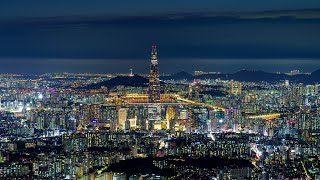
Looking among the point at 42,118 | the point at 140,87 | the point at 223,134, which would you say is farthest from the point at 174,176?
the point at 140,87

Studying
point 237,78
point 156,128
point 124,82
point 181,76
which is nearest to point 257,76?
point 237,78

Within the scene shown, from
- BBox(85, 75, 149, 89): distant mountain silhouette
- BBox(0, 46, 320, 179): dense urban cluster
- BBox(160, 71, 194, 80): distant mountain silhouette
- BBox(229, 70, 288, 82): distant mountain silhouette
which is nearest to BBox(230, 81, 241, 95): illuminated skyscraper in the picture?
BBox(0, 46, 320, 179): dense urban cluster

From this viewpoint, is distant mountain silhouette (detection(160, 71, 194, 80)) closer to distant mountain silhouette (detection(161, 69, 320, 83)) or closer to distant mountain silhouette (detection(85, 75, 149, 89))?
distant mountain silhouette (detection(161, 69, 320, 83))

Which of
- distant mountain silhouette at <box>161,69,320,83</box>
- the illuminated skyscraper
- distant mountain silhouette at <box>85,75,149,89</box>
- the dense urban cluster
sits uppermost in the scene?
distant mountain silhouette at <box>161,69,320,83</box>

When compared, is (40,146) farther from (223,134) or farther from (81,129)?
(223,134)

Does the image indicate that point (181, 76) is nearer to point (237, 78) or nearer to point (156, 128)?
point (237, 78)

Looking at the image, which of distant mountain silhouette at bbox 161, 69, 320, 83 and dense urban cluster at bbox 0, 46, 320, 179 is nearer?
dense urban cluster at bbox 0, 46, 320, 179

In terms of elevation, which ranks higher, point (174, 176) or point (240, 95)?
point (240, 95)
